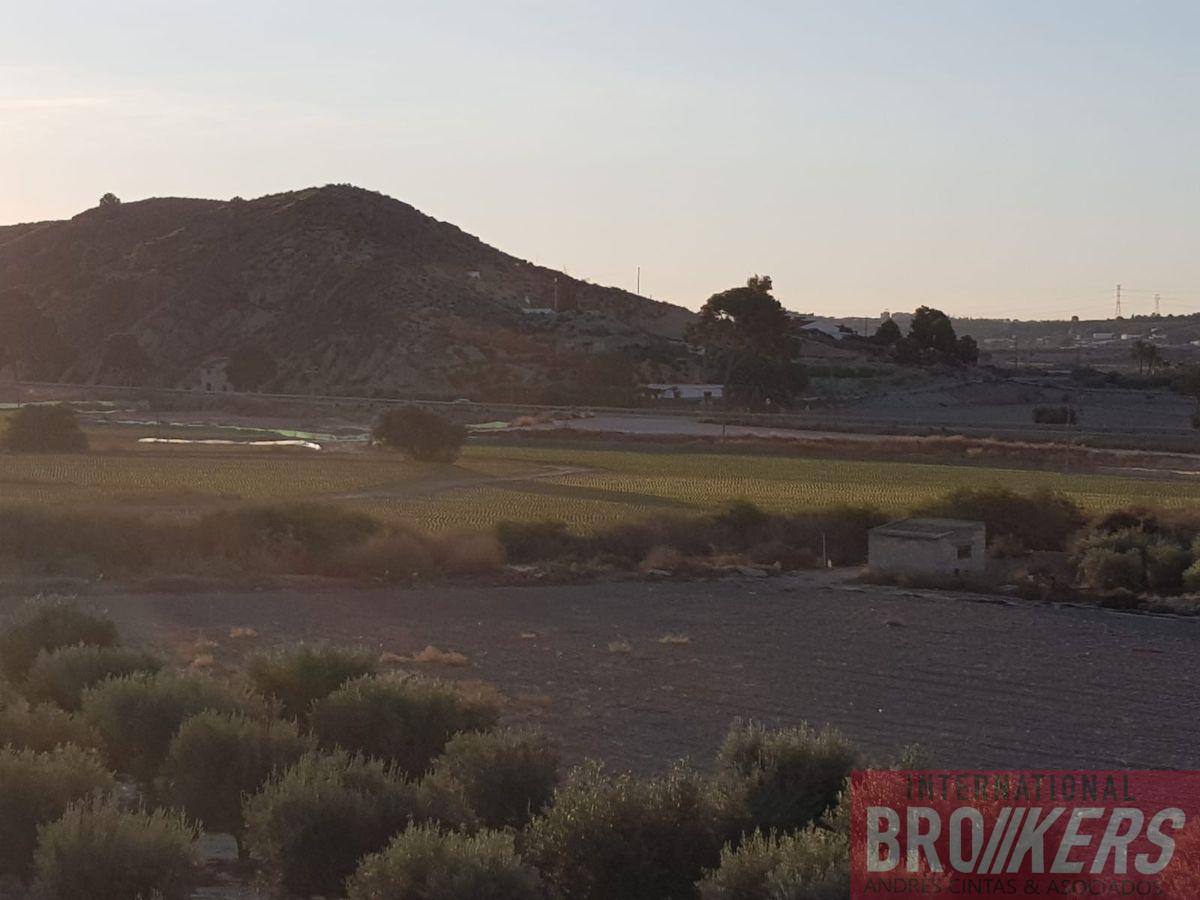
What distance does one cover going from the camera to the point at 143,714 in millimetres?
14539

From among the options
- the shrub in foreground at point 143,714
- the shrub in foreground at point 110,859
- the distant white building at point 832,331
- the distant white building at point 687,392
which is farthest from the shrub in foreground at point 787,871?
the distant white building at point 832,331

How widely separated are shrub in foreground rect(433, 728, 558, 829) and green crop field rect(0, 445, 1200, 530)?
25.6m

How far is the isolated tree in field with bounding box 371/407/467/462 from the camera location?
64.6 meters

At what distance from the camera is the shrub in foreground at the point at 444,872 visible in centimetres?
986

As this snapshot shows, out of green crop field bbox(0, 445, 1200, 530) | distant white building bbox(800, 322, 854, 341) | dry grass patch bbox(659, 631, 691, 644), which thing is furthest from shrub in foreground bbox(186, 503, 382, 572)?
distant white building bbox(800, 322, 854, 341)

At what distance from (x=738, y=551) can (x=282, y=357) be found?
111m

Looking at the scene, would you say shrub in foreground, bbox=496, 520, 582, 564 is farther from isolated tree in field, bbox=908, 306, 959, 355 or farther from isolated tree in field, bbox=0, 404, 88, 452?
isolated tree in field, bbox=908, 306, 959, 355

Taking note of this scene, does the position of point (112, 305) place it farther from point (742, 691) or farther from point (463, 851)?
point (463, 851)

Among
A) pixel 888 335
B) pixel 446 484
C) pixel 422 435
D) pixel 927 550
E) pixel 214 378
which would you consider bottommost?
pixel 446 484

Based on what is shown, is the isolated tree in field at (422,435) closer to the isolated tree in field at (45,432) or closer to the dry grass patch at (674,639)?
the isolated tree in field at (45,432)

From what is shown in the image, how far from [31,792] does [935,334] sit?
14798 cm

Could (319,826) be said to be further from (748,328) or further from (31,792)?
(748,328)

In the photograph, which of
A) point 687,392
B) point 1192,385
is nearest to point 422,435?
point 687,392

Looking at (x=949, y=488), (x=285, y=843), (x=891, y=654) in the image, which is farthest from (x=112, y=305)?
(x=285, y=843)
